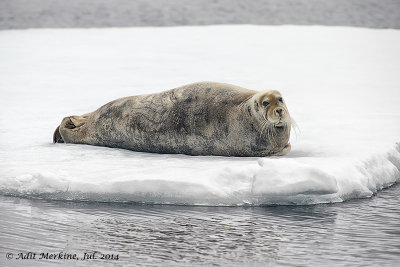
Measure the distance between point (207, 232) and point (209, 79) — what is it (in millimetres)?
6829

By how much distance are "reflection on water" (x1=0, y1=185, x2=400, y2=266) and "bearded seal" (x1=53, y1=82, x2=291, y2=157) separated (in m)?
1.23

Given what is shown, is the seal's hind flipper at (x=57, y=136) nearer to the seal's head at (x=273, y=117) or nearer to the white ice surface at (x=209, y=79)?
the white ice surface at (x=209, y=79)

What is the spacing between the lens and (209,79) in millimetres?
11672

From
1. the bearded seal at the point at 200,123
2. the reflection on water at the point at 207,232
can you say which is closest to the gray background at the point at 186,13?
the bearded seal at the point at 200,123

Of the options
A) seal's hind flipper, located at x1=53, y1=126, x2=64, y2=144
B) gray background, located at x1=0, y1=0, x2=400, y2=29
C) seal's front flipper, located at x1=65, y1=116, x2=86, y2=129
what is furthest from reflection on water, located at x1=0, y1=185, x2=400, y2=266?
gray background, located at x1=0, y1=0, x2=400, y2=29

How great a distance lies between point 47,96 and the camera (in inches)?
416

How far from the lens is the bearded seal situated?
6734mm

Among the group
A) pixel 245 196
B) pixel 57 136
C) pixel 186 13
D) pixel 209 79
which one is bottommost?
pixel 245 196

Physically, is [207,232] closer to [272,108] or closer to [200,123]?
[272,108]

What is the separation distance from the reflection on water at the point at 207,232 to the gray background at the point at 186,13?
15374 mm

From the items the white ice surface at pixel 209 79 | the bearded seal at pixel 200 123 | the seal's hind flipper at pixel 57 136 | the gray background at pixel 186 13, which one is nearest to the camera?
the white ice surface at pixel 209 79

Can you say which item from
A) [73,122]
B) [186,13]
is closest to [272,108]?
[73,122]

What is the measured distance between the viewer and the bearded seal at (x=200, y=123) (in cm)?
673

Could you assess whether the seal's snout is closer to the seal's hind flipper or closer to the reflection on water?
the reflection on water
